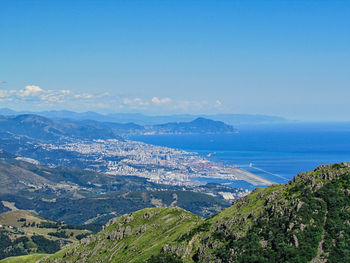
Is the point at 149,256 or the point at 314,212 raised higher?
the point at 314,212

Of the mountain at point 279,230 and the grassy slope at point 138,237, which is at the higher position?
the mountain at point 279,230

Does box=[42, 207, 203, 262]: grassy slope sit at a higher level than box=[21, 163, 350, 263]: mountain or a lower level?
lower

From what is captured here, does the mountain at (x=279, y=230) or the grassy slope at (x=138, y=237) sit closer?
the mountain at (x=279, y=230)

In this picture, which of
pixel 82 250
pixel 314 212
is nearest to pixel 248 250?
pixel 314 212

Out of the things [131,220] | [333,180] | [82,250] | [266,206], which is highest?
[333,180]

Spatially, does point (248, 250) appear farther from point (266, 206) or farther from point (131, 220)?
point (131, 220)

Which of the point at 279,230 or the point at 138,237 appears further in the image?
the point at 138,237

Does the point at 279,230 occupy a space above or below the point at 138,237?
above

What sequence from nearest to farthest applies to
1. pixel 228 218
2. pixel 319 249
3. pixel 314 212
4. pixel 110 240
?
pixel 319 249 → pixel 314 212 → pixel 228 218 → pixel 110 240
